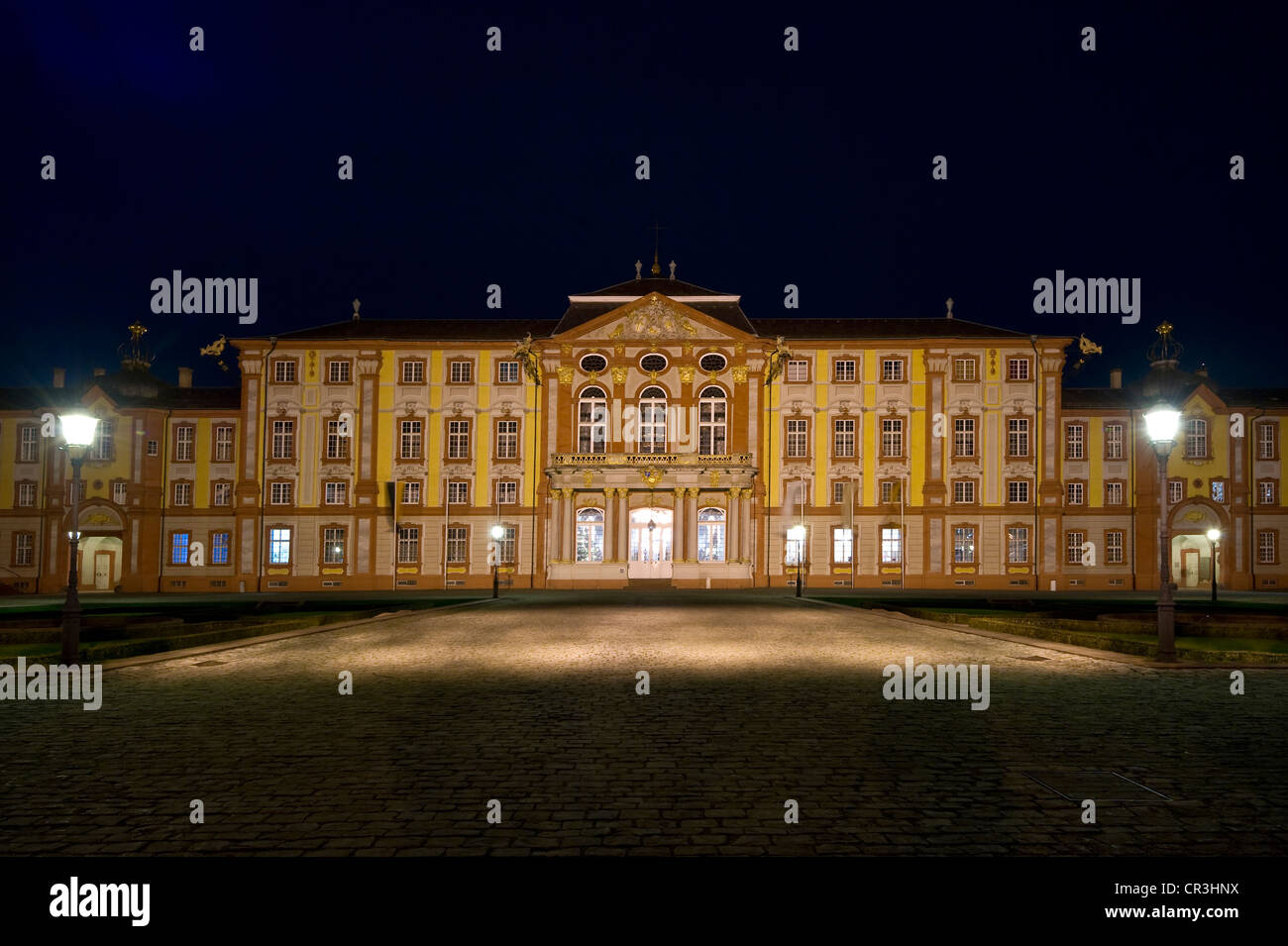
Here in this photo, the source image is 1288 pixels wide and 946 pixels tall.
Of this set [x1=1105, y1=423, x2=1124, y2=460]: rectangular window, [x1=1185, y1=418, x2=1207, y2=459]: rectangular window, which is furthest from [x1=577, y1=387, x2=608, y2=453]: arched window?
[x1=1185, y1=418, x2=1207, y2=459]: rectangular window

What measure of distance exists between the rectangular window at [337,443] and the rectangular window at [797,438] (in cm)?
2497

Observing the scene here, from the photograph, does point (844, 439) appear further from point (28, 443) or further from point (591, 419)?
point (28, 443)

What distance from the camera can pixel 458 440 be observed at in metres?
53.4

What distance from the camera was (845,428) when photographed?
52.9m

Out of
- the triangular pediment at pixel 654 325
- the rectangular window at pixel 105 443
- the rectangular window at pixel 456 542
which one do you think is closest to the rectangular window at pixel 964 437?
the triangular pediment at pixel 654 325

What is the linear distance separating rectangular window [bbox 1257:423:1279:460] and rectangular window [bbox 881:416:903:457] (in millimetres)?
20096

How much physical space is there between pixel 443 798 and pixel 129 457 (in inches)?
2061

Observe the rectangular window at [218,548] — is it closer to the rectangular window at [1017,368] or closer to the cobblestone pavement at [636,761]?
the cobblestone pavement at [636,761]

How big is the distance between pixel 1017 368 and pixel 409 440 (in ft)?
112

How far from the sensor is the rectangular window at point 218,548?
173 feet

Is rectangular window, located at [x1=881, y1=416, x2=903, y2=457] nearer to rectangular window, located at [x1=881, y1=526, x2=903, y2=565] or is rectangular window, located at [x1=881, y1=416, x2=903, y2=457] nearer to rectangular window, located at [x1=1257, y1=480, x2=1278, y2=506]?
rectangular window, located at [x1=881, y1=526, x2=903, y2=565]

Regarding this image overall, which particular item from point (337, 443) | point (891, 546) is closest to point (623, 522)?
point (891, 546)

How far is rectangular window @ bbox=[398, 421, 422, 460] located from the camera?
53.4 metres
